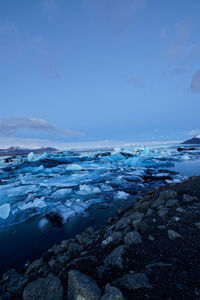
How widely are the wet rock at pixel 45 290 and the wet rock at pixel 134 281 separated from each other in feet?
1.67

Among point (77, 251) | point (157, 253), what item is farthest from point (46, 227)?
point (157, 253)

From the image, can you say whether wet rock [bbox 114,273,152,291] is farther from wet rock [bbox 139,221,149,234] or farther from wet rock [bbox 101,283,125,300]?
wet rock [bbox 139,221,149,234]

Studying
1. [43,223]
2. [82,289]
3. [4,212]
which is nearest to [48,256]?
[43,223]

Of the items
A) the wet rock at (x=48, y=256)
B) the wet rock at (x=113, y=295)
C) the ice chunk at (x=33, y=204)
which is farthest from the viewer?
the ice chunk at (x=33, y=204)

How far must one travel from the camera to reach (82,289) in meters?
1.04

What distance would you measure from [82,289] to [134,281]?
15.8 inches

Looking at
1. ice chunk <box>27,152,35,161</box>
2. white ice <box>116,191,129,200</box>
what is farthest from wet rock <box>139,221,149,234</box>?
ice chunk <box>27,152,35,161</box>

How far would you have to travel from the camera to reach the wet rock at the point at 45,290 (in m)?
1.17

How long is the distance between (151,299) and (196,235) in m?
1.05

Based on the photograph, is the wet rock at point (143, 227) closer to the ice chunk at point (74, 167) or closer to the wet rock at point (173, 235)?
the wet rock at point (173, 235)

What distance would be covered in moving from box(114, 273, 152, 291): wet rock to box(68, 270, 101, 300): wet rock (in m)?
0.19

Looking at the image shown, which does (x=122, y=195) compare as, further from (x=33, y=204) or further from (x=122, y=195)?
(x=33, y=204)

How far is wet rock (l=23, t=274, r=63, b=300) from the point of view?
117cm

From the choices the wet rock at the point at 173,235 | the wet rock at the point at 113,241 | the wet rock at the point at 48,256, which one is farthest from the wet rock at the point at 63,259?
the wet rock at the point at 173,235
